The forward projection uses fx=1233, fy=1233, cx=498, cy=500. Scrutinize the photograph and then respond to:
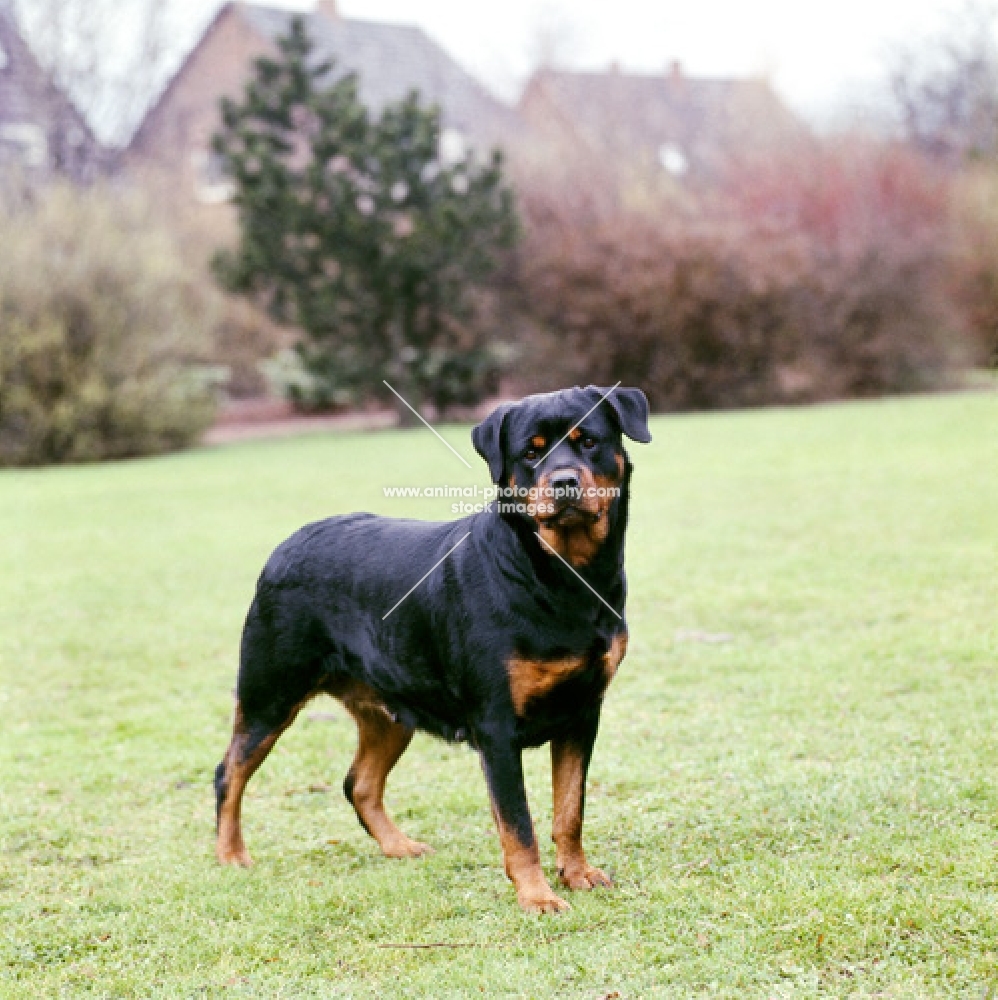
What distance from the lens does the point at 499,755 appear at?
12.2ft

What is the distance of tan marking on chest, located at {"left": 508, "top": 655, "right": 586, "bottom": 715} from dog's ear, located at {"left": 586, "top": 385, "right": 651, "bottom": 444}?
0.72 meters

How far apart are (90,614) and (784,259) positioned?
59.7 feet

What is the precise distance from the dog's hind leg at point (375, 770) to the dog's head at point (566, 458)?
1050 mm

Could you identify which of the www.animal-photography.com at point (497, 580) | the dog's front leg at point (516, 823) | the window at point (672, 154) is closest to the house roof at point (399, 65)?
the window at point (672, 154)

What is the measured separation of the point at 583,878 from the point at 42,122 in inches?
1328

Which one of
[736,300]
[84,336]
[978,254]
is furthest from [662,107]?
[84,336]

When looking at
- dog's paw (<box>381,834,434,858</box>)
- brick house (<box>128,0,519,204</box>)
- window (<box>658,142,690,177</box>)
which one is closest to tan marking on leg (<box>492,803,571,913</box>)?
dog's paw (<box>381,834,434,858</box>)

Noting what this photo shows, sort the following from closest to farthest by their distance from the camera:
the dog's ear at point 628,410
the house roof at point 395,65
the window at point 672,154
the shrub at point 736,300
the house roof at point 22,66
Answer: the dog's ear at point 628,410 → the shrub at point 736,300 → the house roof at point 22,66 → the house roof at point 395,65 → the window at point 672,154

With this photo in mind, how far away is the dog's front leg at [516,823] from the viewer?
12.2 ft

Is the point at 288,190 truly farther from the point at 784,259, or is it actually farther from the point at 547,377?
the point at 784,259

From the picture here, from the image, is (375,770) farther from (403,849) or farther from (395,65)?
(395,65)

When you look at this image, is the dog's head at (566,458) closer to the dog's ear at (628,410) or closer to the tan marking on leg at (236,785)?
the dog's ear at (628,410)

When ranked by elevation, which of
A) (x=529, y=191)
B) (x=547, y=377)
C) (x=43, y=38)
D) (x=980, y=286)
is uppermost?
(x=43, y=38)

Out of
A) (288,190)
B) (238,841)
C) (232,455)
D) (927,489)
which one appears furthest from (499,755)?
(288,190)
